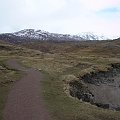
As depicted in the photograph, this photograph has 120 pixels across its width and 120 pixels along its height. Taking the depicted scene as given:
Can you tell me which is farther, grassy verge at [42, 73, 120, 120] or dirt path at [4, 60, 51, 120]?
grassy verge at [42, 73, 120, 120]

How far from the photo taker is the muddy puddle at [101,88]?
4619 cm

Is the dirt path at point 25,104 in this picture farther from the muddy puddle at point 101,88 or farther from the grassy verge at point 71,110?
the muddy puddle at point 101,88

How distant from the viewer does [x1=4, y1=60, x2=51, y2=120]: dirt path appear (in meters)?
26.7

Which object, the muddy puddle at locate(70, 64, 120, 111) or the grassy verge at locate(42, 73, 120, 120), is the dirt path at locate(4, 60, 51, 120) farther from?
the muddy puddle at locate(70, 64, 120, 111)

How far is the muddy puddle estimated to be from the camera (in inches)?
1818

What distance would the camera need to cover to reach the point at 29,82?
149 feet

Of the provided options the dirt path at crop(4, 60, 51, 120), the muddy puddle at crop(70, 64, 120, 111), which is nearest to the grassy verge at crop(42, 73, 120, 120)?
the dirt path at crop(4, 60, 51, 120)

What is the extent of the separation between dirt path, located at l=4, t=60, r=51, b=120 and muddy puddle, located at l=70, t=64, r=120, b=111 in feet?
22.7

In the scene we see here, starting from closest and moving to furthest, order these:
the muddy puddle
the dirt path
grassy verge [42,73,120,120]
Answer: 1. the dirt path
2. grassy verge [42,73,120,120]
3. the muddy puddle

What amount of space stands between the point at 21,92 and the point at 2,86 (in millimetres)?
4110

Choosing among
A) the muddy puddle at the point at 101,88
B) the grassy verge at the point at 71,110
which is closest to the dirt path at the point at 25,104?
the grassy verge at the point at 71,110

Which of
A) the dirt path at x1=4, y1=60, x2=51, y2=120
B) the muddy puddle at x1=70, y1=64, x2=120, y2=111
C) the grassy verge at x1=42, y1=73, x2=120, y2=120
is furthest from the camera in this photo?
the muddy puddle at x1=70, y1=64, x2=120, y2=111

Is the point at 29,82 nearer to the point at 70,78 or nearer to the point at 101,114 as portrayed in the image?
the point at 70,78

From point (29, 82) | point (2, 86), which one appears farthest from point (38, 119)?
point (29, 82)
